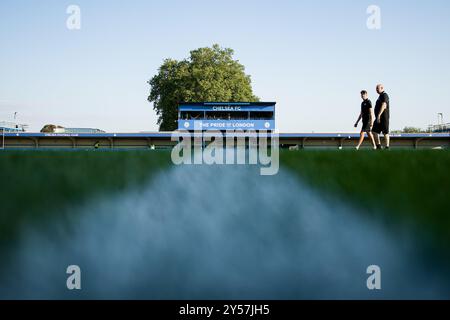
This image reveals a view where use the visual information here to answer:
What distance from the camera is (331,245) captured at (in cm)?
304

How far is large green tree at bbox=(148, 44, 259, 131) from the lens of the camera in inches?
1790

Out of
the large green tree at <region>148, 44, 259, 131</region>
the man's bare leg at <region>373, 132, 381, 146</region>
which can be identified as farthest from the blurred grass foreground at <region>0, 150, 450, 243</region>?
the large green tree at <region>148, 44, 259, 131</region>

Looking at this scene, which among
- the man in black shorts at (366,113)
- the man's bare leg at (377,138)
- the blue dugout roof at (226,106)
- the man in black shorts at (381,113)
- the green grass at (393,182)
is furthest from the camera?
the blue dugout roof at (226,106)

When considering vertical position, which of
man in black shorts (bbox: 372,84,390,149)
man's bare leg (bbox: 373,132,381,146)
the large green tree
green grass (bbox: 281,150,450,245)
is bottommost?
green grass (bbox: 281,150,450,245)

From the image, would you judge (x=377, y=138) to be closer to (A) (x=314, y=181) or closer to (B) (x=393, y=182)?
(B) (x=393, y=182)

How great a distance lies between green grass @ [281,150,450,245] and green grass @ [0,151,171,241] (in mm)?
1489

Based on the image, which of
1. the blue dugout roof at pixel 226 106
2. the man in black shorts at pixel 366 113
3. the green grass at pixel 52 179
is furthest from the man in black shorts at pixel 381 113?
the blue dugout roof at pixel 226 106

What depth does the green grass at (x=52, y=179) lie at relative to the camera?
3035 millimetres

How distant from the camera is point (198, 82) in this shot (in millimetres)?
46062

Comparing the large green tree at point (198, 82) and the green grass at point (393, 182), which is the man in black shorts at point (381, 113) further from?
the large green tree at point (198, 82)

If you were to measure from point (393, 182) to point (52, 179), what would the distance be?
2770 millimetres

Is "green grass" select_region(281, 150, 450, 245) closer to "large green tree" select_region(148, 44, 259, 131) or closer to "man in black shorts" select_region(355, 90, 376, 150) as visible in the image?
"man in black shorts" select_region(355, 90, 376, 150)

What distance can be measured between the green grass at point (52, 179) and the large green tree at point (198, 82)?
4189cm
